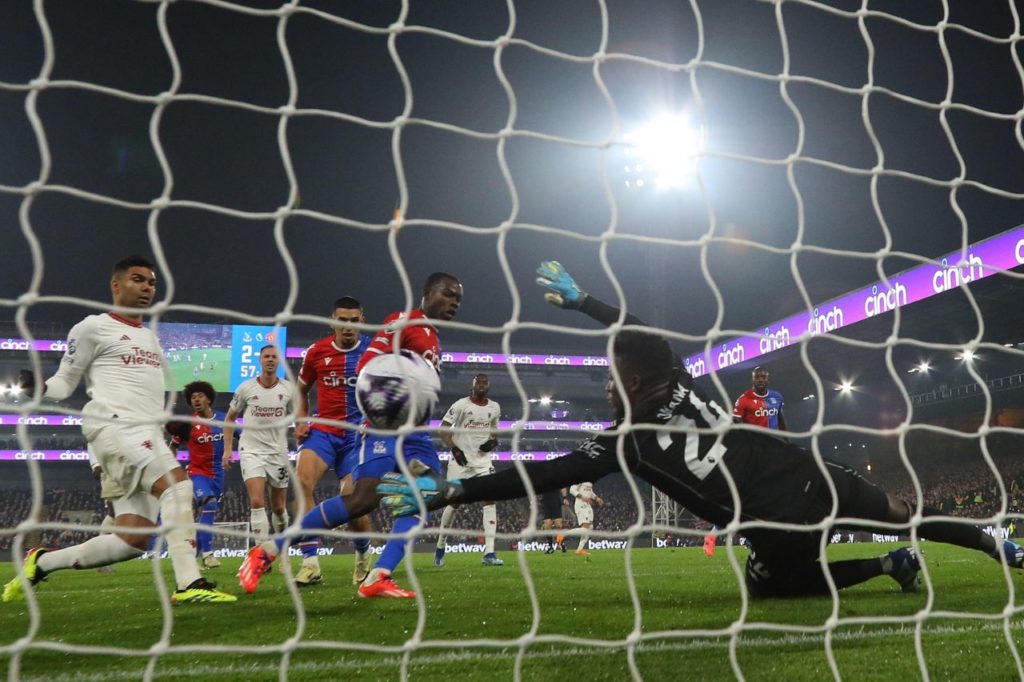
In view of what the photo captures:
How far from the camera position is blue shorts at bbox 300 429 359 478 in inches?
208

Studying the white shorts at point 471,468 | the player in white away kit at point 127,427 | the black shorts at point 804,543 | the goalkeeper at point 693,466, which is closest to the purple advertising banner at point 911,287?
the white shorts at point 471,468

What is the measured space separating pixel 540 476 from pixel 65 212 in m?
34.6

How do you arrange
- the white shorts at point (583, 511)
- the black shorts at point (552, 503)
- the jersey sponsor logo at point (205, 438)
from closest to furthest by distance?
the jersey sponsor logo at point (205, 438)
the black shorts at point (552, 503)
the white shorts at point (583, 511)

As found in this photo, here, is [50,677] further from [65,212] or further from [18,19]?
[65,212]

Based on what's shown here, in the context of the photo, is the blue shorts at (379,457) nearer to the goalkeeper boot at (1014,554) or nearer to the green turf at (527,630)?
the green turf at (527,630)

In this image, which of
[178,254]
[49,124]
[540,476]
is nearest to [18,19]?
[49,124]

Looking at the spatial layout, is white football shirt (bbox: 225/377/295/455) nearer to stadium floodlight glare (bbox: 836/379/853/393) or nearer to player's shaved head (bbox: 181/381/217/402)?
player's shaved head (bbox: 181/381/217/402)

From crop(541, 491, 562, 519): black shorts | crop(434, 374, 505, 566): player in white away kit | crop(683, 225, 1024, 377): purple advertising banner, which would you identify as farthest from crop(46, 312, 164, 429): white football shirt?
crop(683, 225, 1024, 377): purple advertising banner

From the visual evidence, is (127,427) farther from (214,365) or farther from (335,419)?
(214,365)

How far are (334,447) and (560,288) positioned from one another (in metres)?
2.64

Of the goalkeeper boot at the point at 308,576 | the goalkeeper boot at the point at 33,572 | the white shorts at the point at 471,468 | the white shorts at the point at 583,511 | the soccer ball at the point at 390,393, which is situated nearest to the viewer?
the soccer ball at the point at 390,393

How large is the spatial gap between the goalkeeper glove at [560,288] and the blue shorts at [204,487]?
587 cm

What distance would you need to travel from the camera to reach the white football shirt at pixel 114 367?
3.81 m

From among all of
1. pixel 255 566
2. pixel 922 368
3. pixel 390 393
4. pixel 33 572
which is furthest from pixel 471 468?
pixel 922 368
